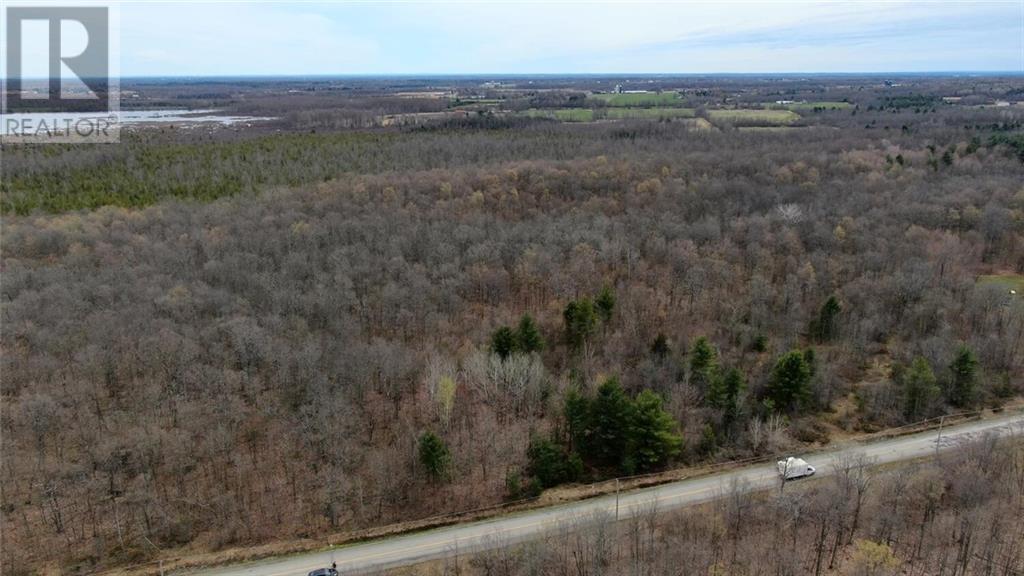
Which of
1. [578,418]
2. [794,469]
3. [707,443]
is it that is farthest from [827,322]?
[578,418]

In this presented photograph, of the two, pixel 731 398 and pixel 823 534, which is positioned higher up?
pixel 731 398

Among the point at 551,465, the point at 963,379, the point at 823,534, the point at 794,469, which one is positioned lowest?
the point at 823,534

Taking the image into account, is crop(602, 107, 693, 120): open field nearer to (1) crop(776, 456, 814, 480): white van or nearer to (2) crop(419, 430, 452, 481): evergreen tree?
(1) crop(776, 456, 814, 480): white van

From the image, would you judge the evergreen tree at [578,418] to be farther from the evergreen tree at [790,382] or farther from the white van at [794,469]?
the evergreen tree at [790,382]

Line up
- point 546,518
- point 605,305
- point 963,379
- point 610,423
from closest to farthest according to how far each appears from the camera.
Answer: point 546,518, point 610,423, point 963,379, point 605,305

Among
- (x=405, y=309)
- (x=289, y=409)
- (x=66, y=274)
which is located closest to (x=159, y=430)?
(x=289, y=409)

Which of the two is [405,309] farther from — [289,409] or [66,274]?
[66,274]

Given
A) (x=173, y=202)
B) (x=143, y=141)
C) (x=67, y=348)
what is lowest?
(x=67, y=348)

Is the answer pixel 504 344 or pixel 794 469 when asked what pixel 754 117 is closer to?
pixel 504 344
